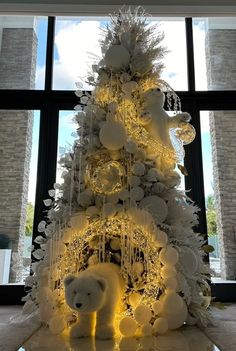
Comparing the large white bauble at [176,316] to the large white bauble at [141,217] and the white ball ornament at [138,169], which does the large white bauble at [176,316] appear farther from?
the white ball ornament at [138,169]

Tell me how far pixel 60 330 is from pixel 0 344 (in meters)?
0.29

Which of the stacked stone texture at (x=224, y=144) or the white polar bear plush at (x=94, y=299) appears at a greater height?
the stacked stone texture at (x=224, y=144)

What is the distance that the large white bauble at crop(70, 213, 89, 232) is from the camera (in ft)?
6.00

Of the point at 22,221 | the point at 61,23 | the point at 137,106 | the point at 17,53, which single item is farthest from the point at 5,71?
the point at 137,106

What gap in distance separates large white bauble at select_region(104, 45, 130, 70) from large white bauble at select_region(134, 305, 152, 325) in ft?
4.55

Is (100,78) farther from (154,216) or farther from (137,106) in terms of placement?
(154,216)

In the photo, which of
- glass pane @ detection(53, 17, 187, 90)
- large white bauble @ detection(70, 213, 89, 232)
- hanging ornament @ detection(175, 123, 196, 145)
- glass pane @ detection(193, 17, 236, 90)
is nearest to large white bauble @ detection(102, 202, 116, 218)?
large white bauble @ detection(70, 213, 89, 232)

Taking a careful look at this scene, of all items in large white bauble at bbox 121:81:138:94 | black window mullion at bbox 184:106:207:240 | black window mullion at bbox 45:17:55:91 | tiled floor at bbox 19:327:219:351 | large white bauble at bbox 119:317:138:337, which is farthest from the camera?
black window mullion at bbox 45:17:55:91

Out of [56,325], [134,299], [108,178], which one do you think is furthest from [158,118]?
[56,325]

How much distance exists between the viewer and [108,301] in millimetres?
1639

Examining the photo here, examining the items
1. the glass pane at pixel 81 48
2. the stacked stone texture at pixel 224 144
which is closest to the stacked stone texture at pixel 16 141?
the glass pane at pixel 81 48

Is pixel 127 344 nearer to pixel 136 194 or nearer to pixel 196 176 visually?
pixel 136 194

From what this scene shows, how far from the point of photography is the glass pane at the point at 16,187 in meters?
3.00

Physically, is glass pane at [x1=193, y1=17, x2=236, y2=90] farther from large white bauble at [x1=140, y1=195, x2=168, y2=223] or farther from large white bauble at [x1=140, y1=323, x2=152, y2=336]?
large white bauble at [x1=140, y1=323, x2=152, y2=336]
